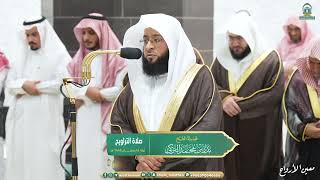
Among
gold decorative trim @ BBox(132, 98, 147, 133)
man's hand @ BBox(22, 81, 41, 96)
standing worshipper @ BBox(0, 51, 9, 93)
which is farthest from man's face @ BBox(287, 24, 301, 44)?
standing worshipper @ BBox(0, 51, 9, 93)

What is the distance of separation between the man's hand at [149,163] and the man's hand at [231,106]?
124 centimetres

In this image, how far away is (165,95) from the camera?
5.17 metres

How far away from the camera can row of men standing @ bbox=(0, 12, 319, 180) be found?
5121 mm

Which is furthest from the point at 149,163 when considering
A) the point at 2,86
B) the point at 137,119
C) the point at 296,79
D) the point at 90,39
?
the point at 2,86

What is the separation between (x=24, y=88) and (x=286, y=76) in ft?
6.44

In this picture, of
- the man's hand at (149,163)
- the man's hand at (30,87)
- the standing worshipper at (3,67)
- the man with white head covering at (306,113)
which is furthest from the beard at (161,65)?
the standing worshipper at (3,67)

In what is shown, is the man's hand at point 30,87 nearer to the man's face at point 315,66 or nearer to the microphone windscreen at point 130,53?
the microphone windscreen at point 130,53

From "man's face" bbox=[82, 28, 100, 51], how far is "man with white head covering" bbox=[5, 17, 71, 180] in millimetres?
256

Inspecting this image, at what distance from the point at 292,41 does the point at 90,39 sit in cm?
149

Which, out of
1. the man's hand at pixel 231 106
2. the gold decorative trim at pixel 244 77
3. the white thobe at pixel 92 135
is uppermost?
the gold decorative trim at pixel 244 77

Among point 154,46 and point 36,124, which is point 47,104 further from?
point 154,46

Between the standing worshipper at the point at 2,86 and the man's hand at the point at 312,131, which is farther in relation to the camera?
the standing worshipper at the point at 2,86

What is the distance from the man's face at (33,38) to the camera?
671 centimetres

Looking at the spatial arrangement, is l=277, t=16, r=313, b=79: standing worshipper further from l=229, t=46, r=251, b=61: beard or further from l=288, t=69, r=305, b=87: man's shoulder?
l=288, t=69, r=305, b=87: man's shoulder
